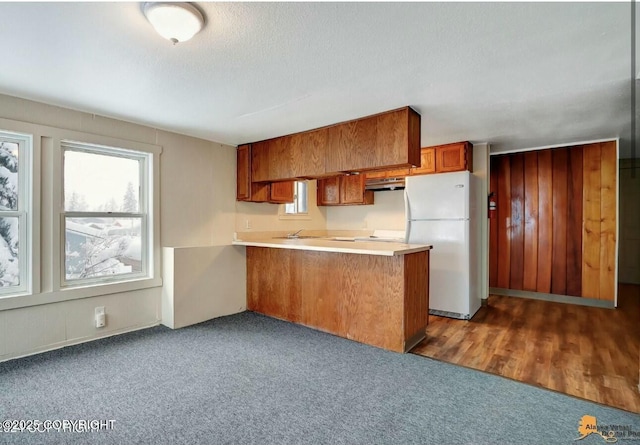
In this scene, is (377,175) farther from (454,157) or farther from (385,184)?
(454,157)

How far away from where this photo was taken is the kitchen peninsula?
2.93m

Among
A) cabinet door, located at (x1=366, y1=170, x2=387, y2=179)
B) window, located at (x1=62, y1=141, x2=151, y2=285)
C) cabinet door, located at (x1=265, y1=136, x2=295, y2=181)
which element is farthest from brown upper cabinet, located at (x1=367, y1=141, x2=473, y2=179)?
window, located at (x1=62, y1=141, x2=151, y2=285)

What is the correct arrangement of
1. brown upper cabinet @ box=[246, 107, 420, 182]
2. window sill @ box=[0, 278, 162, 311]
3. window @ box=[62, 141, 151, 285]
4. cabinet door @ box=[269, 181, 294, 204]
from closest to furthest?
window sill @ box=[0, 278, 162, 311], brown upper cabinet @ box=[246, 107, 420, 182], window @ box=[62, 141, 151, 285], cabinet door @ box=[269, 181, 294, 204]

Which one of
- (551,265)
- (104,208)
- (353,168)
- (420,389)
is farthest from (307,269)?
(551,265)

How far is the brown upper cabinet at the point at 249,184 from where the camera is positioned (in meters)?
4.22

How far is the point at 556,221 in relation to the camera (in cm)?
480

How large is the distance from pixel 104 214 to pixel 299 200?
288 centimetres

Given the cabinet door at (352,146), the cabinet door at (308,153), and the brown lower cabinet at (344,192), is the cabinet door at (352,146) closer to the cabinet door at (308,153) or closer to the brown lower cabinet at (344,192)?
the cabinet door at (308,153)

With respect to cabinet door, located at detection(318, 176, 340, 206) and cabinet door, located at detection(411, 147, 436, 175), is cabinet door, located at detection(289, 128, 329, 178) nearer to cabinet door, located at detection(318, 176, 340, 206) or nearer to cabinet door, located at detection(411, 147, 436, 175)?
cabinet door, located at detection(411, 147, 436, 175)

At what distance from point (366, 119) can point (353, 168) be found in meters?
0.46

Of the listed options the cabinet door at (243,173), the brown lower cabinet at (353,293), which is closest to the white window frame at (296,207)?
the cabinet door at (243,173)

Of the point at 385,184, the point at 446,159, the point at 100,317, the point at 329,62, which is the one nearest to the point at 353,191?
the point at 385,184

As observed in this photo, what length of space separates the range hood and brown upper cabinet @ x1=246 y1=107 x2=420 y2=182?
1552 millimetres

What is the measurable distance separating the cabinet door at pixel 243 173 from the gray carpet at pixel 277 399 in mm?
1976
